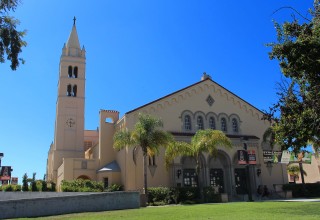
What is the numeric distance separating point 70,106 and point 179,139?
51.6 feet

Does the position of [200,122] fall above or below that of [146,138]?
above

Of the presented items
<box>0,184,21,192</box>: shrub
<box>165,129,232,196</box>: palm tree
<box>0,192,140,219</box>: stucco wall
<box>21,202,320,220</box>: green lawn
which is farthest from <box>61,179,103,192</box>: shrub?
<box>21,202,320,220</box>: green lawn

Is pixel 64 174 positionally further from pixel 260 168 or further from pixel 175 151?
pixel 260 168

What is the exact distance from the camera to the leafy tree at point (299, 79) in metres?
11.6

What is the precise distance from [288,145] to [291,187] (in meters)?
24.7

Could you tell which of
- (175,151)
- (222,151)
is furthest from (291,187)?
(175,151)

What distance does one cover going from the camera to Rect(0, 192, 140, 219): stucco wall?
18375 mm

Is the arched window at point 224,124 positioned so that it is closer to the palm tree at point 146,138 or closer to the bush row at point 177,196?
the bush row at point 177,196

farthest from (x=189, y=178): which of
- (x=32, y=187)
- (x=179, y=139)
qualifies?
(x=32, y=187)

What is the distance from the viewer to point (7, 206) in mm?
18281

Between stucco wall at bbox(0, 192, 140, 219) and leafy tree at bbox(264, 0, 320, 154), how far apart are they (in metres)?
11.2

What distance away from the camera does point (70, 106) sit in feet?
144

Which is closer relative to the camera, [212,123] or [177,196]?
[177,196]

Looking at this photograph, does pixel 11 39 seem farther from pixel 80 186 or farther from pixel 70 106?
pixel 70 106
